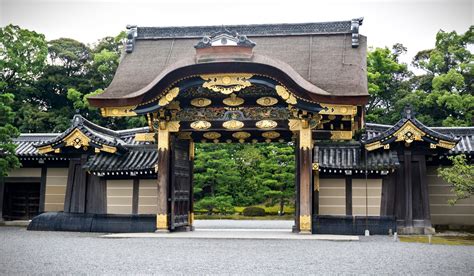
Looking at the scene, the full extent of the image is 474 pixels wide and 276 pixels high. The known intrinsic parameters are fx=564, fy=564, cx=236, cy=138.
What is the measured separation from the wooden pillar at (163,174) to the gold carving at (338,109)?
4.52m

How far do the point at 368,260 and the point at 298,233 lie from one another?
6348 millimetres

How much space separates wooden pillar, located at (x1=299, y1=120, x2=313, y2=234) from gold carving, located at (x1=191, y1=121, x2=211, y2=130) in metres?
2.85

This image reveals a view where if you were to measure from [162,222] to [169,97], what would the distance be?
3676 millimetres

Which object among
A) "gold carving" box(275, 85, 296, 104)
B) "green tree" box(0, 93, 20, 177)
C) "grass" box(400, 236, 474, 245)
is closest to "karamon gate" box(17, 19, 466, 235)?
"gold carving" box(275, 85, 296, 104)

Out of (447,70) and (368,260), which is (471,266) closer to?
(368,260)

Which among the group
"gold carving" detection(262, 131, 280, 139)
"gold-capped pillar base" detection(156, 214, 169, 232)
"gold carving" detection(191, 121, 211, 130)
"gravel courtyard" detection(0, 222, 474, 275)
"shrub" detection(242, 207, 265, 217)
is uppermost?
"gold carving" detection(191, 121, 211, 130)

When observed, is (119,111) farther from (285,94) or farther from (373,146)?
(373,146)

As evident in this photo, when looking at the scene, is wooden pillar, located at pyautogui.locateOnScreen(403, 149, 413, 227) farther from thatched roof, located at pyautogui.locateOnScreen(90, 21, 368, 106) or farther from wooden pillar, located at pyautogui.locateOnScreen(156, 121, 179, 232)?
wooden pillar, located at pyautogui.locateOnScreen(156, 121, 179, 232)

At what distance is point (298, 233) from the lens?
16250 mm

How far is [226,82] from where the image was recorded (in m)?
15.9

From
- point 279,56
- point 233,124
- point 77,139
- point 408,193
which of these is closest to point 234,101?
point 233,124

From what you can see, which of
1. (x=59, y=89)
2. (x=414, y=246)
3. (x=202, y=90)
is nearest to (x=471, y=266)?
(x=414, y=246)

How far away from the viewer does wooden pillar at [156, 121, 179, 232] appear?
16.6 metres

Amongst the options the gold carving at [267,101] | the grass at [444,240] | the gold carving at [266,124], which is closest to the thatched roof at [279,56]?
the gold carving at [267,101]
